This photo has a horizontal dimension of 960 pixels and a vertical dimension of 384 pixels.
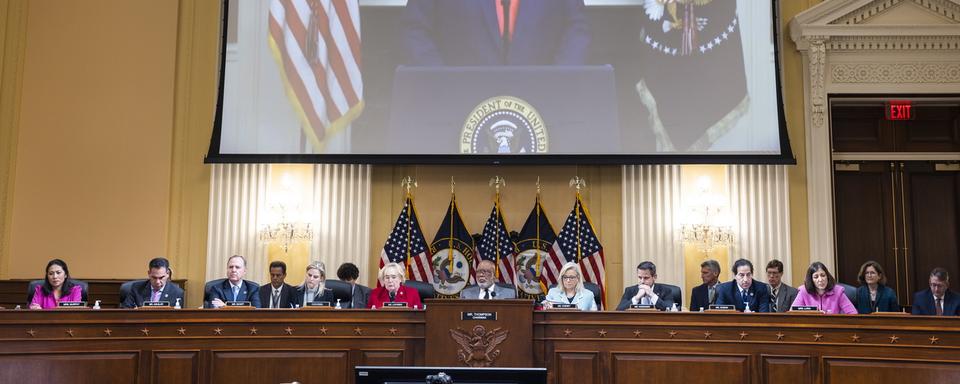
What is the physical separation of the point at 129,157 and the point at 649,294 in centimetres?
538

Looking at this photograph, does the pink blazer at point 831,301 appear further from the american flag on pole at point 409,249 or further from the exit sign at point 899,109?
the american flag on pole at point 409,249

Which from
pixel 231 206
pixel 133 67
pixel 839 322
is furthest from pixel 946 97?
pixel 133 67

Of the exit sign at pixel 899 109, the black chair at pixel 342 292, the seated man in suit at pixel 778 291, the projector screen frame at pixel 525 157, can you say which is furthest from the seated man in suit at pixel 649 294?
the exit sign at pixel 899 109

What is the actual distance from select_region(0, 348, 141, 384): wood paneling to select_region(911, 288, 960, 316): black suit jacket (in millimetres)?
5754

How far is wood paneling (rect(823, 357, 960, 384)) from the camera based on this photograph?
6086mm

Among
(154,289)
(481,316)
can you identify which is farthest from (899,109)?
(154,289)

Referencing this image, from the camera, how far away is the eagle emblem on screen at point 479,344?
634 centimetres

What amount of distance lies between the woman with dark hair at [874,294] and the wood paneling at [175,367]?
507 centimetres

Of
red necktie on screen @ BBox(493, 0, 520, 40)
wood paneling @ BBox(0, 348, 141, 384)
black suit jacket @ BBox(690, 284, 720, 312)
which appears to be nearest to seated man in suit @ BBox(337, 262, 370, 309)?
wood paneling @ BBox(0, 348, 141, 384)

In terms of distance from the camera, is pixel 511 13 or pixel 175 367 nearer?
pixel 175 367

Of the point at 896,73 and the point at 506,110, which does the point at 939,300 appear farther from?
Answer: the point at 506,110

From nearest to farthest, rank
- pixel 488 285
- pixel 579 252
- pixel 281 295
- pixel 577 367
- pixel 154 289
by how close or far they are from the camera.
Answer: pixel 577 367
pixel 154 289
pixel 488 285
pixel 281 295
pixel 579 252

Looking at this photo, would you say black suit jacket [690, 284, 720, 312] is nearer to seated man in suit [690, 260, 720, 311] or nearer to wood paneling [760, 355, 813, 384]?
seated man in suit [690, 260, 720, 311]

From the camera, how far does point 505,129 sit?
9.59 metres
